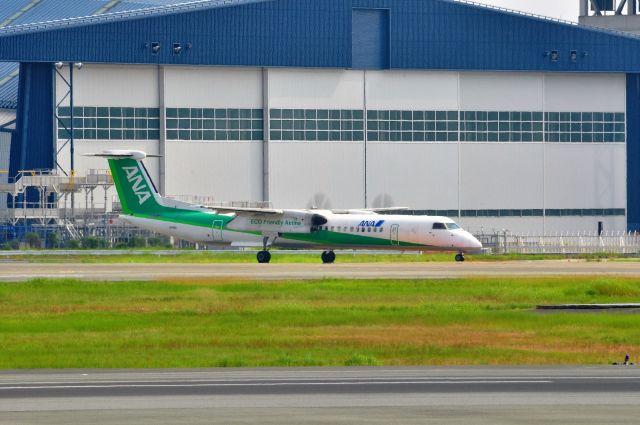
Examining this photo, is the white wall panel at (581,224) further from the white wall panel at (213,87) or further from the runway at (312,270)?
the runway at (312,270)

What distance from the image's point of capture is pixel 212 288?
1768 inches

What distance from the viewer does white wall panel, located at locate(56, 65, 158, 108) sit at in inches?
3366

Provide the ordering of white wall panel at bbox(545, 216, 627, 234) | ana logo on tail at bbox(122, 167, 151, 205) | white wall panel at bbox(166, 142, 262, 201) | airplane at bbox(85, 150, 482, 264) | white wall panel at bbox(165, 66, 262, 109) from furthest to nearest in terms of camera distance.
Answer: white wall panel at bbox(545, 216, 627, 234) < white wall panel at bbox(165, 66, 262, 109) < white wall panel at bbox(166, 142, 262, 201) < ana logo on tail at bbox(122, 167, 151, 205) < airplane at bbox(85, 150, 482, 264)

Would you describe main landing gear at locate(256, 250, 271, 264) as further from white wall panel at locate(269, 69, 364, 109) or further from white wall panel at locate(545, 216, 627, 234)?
white wall panel at locate(545, 216, 627, 234)

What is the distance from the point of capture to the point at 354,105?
3583 inches

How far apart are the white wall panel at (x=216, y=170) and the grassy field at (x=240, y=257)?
→ 12.4 metres

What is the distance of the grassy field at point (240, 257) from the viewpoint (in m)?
69.1

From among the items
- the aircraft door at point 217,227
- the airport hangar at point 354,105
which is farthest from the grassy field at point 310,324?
the airport hangar at point 354,105

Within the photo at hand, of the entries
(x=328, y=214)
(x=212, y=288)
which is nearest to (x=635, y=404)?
(x=212, y=288)

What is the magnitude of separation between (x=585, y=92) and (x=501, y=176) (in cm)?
940

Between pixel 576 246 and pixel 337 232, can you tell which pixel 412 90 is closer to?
pixel 576 246

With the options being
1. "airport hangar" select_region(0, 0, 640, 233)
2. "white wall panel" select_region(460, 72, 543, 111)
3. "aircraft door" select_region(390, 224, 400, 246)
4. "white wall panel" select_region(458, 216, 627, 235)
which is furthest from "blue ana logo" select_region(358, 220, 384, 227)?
"white wall panel" select_region(460, 72, 543, 111)

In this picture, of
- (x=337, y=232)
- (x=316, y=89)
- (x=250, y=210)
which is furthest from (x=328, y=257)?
(x=316, y=89)

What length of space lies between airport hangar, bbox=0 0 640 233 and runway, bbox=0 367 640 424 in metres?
64.6
